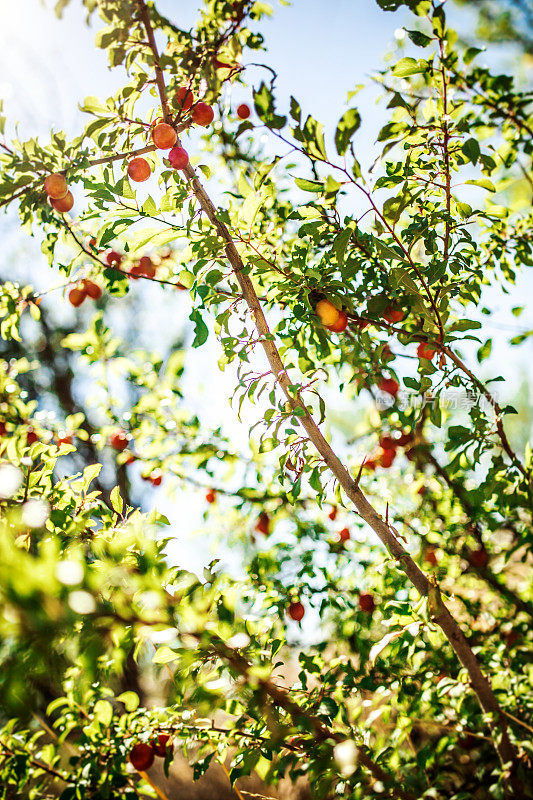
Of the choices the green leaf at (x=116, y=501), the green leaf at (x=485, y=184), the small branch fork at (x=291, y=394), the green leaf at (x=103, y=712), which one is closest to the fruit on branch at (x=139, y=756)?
the green leaf at (x=103, y=712)

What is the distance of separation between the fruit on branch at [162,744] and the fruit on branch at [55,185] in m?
1.02

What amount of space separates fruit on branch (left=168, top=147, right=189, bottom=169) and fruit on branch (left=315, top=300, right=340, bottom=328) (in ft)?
1.03

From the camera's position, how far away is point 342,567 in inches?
48.5

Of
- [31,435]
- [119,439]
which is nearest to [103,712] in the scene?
[119,439]

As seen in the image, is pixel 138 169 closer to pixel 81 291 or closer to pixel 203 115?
pixel 203 115

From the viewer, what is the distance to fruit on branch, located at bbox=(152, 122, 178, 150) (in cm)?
69

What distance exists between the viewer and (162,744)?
896 mm

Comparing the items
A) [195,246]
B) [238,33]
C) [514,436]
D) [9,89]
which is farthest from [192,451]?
[514,436]

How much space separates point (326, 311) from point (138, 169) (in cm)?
52

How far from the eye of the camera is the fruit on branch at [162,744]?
838mm

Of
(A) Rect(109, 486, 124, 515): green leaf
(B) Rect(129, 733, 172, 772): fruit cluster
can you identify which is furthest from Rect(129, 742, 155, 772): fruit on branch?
(A) Rect(109, 486, 124, 515): green leaf

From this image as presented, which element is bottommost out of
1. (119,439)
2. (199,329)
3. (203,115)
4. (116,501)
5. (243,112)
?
(116,501)

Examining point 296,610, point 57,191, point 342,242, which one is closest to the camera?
point 342,242

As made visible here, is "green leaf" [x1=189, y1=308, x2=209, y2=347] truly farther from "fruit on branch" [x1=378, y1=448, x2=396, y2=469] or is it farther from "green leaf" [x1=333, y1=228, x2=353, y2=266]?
"fruit on branch" [x1=378, y1=448, x2=396, y2=469]
